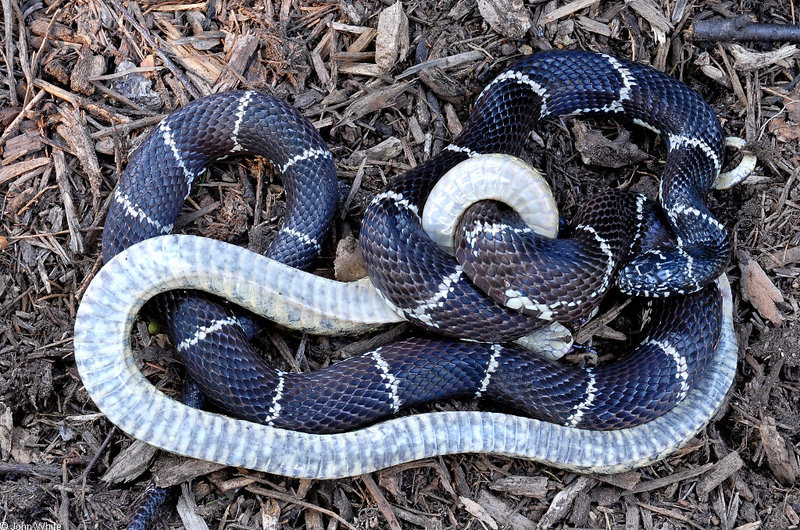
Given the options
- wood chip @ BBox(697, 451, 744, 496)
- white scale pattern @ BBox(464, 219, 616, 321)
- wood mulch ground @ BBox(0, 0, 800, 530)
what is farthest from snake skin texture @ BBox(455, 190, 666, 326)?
wood chip @ BBox(697, 451, 744, 496)

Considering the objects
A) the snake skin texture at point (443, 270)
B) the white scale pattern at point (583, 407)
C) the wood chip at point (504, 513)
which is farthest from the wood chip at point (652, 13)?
the wood chip at point (504, 513)

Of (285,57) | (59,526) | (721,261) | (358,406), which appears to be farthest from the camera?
(285,57)

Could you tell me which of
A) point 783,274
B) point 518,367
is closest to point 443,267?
point 518,367

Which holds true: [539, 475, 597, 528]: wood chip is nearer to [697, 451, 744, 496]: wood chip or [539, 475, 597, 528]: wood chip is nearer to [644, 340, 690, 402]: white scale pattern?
[697, 451, 744, 496]: wood chip

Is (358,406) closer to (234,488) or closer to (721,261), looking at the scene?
(234,488)

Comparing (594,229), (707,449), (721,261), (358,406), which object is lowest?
(707,449)

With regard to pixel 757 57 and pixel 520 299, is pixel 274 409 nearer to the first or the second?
pixel 520 299

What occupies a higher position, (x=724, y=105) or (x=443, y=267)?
(x=724, y=105)

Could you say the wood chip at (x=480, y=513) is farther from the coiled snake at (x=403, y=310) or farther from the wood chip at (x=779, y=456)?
the wood chip at (x=779, y=456)
